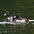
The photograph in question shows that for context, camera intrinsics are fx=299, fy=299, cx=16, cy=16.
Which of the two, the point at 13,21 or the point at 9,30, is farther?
the point at 13,21

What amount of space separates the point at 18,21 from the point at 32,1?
4.45 meters

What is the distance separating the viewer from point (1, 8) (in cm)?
1425

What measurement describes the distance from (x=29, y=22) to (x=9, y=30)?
5.94ft

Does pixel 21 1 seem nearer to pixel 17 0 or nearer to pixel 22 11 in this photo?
pixel 17 0

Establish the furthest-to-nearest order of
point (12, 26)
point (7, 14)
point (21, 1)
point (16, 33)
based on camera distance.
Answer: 1. point (21, 1)
2. point (7, 14)
3. point (12, 26)
4. point (16, 33)

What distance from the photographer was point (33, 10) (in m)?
13.9

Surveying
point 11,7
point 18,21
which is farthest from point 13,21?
point 11,7

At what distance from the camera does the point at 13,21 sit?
1145 centimetres

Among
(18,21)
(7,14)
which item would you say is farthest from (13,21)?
(7,14)

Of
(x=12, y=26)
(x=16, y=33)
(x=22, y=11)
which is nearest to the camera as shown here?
(x=16, y=33)

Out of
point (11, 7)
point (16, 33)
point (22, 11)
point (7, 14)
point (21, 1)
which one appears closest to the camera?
point (16, 33)

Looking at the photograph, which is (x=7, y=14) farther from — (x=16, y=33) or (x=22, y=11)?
(x=16, y=33)

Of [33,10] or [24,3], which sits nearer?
[33,10]

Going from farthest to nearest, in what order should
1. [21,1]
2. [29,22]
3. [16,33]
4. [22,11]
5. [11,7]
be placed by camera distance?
[21,1] → [11,7] → [22,11] → [29,22] → [16,33]
